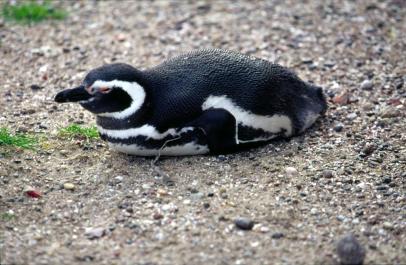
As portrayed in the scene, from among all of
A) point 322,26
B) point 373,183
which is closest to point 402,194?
point 373,183

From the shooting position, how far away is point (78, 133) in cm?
479

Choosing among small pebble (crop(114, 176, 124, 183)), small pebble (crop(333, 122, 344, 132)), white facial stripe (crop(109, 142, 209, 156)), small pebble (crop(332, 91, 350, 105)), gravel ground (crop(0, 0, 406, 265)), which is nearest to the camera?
gravel ground (crop(0, 0, 406, 265))

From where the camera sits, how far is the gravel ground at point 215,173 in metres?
3.68

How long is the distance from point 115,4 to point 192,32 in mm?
1015

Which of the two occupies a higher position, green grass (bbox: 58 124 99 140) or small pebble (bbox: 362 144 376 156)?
green grass (bbox: 58 124 99 140)

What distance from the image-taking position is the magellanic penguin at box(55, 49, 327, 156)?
4188mm

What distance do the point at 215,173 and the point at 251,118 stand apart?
426 millimetres

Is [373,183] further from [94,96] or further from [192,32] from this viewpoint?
[192,32]

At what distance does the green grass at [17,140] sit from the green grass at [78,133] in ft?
0.70

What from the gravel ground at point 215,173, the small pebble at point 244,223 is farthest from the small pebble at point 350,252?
the small pebble at point 244,223

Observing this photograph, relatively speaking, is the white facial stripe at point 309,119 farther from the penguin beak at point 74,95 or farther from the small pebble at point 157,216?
the penguin beak at point 74,95

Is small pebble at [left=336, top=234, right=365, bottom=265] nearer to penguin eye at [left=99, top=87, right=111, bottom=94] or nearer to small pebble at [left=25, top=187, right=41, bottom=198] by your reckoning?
penguin eye at [left=99, top=87, right=111, bottom=94]

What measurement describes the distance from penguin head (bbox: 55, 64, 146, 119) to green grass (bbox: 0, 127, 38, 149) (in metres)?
0.54

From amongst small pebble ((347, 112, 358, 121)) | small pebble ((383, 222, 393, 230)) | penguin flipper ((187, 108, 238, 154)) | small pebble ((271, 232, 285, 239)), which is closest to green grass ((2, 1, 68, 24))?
penguin flipper ((187, 108, 238, 154))
